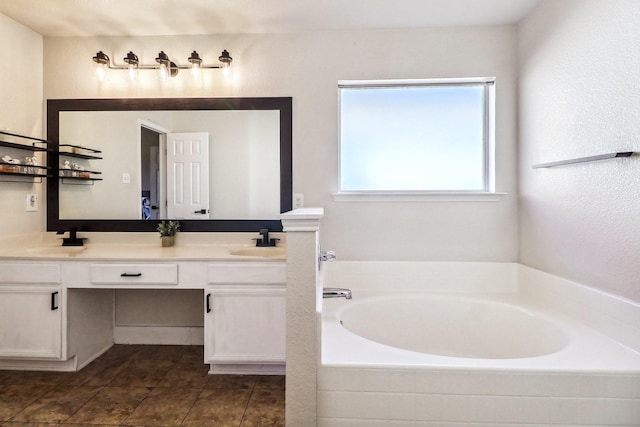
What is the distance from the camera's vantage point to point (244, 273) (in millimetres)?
2064

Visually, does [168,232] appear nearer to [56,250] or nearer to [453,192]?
[56,250]

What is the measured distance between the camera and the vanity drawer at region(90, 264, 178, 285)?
207cm

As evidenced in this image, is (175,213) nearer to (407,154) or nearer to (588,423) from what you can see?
(407,154)

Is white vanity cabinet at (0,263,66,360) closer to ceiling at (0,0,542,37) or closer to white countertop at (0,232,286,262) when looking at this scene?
white countertop at (0,232,286,262)

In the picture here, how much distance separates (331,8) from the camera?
217cm

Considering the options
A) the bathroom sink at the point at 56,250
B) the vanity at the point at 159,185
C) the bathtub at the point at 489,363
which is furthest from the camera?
the vanity at the point at 159,185

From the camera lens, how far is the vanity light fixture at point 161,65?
95.0 inches

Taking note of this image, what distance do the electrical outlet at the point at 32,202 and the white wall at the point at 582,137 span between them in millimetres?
3483

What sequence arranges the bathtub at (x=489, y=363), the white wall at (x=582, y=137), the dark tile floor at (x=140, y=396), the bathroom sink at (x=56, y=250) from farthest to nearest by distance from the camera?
the bathroom sink at (x=56, y=250) → the dark tile floor at (x=140, y=396) → the white wall at (x=582, y=137) → the bathtub at (x=489, y=363)

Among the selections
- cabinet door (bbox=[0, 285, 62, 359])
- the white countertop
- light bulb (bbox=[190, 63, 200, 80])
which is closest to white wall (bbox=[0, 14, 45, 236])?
the white countertop

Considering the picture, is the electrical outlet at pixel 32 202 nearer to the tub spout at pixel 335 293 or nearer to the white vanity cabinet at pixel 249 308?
the white vanity cabinet at pixel 249 308

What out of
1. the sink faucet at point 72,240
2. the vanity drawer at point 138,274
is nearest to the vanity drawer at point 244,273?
the vanity drawer at point 138,274

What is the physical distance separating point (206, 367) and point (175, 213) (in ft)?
3.67

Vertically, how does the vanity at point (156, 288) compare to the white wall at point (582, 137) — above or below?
below
